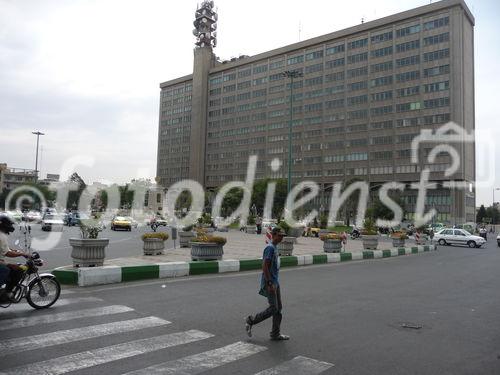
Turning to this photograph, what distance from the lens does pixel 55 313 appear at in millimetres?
7648

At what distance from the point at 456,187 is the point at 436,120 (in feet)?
45.8

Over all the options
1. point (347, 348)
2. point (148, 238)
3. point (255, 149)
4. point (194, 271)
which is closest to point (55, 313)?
point (347, 348)

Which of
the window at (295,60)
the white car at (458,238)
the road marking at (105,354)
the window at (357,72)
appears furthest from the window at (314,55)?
the road marking at (105,354)

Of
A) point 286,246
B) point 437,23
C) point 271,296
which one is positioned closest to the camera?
point 271,296

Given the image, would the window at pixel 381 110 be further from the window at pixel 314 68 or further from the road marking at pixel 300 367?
the road marking at pixel 300 367

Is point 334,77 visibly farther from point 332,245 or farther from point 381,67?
point 332,245

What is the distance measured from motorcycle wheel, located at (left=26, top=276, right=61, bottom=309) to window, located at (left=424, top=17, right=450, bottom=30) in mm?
98318

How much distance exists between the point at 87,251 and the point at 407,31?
98652mm

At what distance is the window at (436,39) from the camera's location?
8974 centimetres

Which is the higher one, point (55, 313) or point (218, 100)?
point (218, 100)

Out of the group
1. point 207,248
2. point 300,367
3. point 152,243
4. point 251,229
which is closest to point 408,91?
point 251,229

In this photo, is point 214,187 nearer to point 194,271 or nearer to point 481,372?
point 194,271

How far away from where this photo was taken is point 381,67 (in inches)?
3952

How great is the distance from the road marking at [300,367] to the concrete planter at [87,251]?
335 inches
